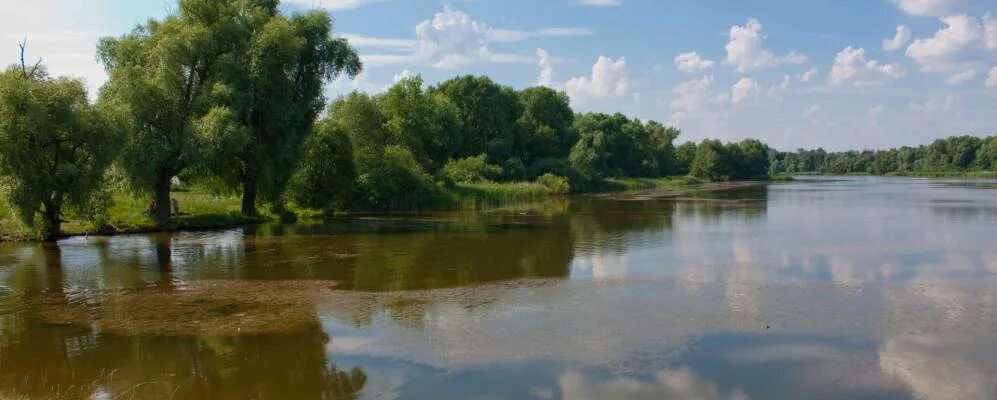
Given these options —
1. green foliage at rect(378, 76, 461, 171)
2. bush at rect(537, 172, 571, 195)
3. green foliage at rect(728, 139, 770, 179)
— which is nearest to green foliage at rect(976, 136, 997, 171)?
green foliage at rect(728, 139, 770, 179)

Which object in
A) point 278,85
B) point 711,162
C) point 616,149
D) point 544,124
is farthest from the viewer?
point 711,162

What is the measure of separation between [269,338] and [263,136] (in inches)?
1016

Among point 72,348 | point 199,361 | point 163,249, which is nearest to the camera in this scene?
point 199,361

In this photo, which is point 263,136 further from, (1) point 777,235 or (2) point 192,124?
(1) point 777,235

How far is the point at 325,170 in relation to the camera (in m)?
44.5

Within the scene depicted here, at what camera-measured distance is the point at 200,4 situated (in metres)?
34.8

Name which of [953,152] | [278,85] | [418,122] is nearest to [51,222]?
[278,85]

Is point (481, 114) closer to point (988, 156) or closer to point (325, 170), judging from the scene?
point (325, 170)

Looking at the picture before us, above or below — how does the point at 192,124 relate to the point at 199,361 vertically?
above

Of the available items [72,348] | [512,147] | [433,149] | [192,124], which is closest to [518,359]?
[72,348]

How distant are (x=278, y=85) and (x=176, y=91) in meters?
4.97

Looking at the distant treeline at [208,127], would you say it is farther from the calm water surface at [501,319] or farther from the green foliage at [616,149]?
the green foliage at [616,149]

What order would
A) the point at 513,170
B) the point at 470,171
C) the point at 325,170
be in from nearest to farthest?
the point at 325,170
the point at 470,171
the point at 513,170

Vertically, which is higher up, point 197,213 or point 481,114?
point 481,114
